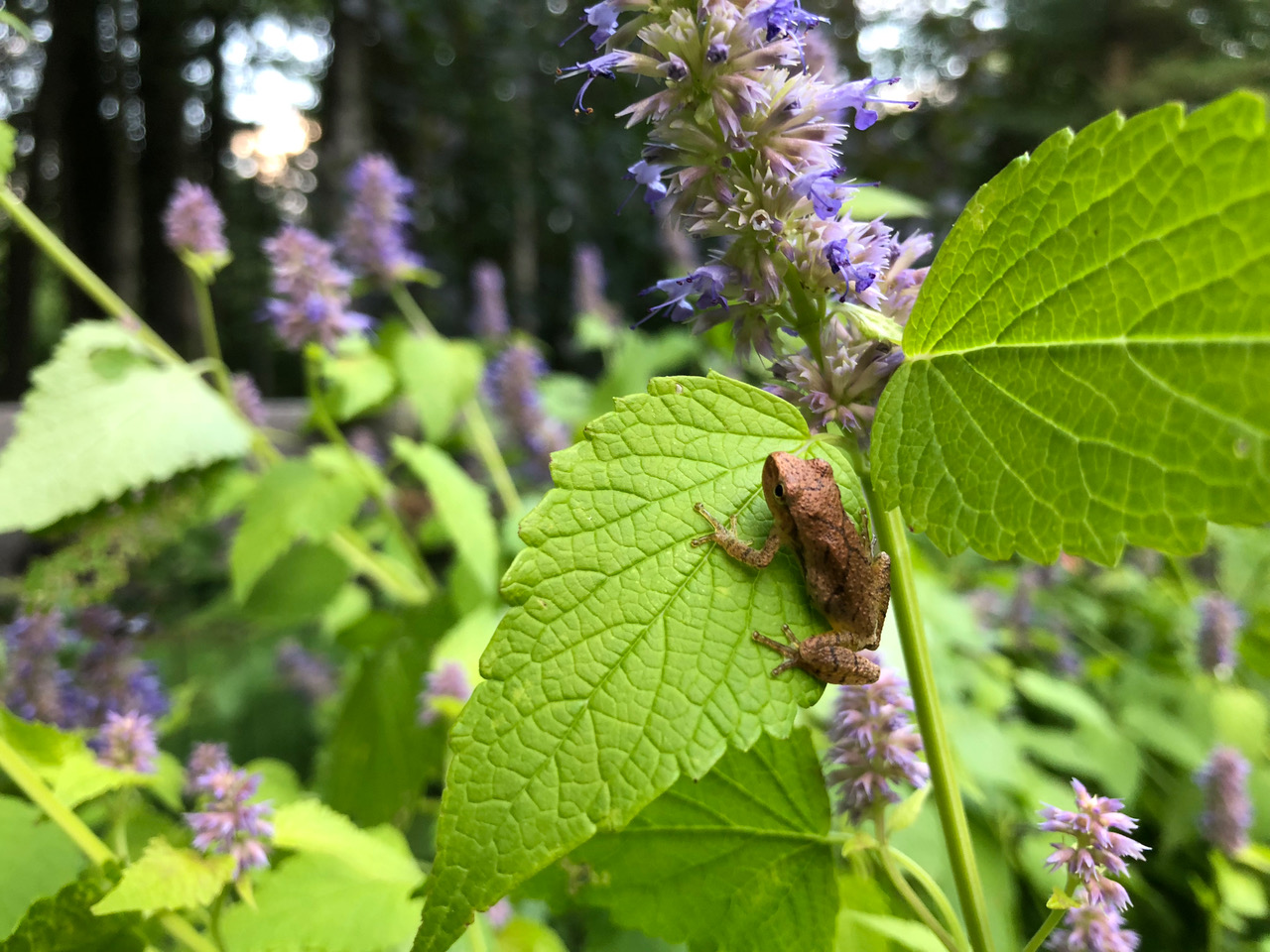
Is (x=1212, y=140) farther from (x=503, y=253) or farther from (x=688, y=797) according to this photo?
(x=503, y=253)

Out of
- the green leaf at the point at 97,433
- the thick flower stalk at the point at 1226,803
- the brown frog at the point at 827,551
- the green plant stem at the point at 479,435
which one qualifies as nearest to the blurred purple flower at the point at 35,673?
the green leaf at the point at 97,433

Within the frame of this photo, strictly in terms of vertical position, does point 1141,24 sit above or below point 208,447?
above

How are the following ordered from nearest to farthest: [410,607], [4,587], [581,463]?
[581,463], [410,607], [4,587]

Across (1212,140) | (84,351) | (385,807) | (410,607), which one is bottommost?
(385,807)

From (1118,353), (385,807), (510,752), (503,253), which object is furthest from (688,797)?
(503,253)

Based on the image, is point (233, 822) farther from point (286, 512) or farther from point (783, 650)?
point (286, 512)

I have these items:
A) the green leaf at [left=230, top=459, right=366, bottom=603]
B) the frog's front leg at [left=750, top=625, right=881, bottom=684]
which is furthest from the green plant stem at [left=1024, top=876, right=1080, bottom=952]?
the green leaf at [left=230, top=459, right=366, bottom=603]

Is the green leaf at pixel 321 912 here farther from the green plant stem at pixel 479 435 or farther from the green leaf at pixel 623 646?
the green plant stem at pixel 479 435
